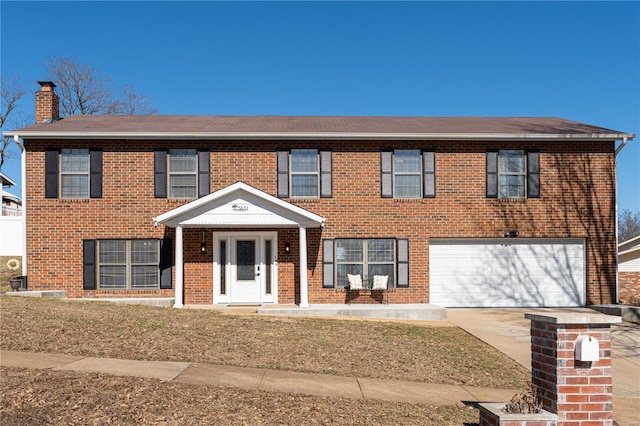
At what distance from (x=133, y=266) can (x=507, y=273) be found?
1093 centimetres

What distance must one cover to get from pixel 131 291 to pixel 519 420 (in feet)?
42.2

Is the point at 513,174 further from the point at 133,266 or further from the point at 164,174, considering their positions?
the point at 133,266

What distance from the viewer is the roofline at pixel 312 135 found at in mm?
15859

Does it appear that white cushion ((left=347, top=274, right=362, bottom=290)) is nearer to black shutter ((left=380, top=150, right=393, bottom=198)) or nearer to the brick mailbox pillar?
black shutter ((left=380, top=150, right=393, bottom=198))

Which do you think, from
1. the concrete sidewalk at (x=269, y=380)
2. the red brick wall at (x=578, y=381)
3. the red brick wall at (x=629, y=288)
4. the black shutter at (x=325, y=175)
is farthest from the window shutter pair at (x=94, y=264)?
the red brick wall at (x=629, y=288)

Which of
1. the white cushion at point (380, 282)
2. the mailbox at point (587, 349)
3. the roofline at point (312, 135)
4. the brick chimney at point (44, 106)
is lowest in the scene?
the white cushion at point (380, 282)

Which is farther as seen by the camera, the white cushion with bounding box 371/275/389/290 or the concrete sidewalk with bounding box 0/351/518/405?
the white cushion with bounding box 371/275/389/290

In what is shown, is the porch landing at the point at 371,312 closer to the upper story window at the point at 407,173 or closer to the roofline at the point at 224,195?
the roofline at the point at 224,195

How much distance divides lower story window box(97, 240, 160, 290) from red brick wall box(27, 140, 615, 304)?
0.94 feet

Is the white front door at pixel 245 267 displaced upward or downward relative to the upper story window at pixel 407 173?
downward

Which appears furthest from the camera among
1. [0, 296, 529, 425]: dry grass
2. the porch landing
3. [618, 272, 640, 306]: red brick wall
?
[618, 272, 640, 306]: red brick wall

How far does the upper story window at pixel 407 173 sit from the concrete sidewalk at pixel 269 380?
358 inches

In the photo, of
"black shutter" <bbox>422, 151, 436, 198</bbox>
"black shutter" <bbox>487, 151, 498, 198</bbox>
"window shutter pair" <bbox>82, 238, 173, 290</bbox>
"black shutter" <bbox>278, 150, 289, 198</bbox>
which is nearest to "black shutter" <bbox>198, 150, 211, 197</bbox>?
"window shutter pair" <bbox>82, 238, 173, 290</bbox>

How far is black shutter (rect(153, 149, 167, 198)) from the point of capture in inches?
637
